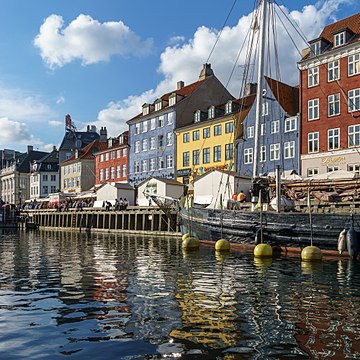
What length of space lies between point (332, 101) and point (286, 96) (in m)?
8.73

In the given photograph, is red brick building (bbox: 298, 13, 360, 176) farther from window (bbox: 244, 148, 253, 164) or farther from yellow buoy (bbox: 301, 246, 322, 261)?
yellow buoy (bbox: 301, 246, 322, 261)

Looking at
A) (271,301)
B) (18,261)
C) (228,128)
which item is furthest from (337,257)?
(228,128)

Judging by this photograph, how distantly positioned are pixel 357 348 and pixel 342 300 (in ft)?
15.9

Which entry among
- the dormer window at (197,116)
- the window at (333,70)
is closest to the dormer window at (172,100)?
the dormer window at (197,116)

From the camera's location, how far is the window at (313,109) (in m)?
44.8

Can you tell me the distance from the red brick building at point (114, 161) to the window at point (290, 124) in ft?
114

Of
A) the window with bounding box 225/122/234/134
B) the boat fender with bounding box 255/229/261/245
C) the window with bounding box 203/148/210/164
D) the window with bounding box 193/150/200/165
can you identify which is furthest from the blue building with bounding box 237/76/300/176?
→ the boat fender with bounding box 255/229/261/245


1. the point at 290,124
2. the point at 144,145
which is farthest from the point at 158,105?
the point at 290,124

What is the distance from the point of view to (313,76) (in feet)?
147

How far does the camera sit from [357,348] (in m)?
8.81

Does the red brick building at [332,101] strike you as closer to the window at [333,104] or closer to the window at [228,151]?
the window at [333,104]

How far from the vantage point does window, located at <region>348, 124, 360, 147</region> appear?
133ft

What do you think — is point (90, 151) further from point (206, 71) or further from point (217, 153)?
point (217, 153)

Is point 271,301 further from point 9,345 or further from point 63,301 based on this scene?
A: point 9,345
